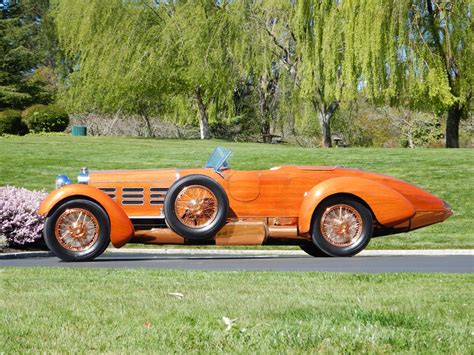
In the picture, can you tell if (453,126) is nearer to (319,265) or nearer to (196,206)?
(196,206)

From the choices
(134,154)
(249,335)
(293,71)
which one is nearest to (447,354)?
(249,335)

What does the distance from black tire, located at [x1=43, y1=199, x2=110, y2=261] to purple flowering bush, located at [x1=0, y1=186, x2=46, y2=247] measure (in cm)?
325

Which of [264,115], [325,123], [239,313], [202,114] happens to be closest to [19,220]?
A: [239,313]

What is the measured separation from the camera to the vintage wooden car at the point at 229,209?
10.6 meters

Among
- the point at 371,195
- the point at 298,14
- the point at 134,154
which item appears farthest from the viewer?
the point at 298,14

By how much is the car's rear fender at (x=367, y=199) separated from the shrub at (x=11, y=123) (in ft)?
101

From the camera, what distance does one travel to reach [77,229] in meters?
10.8

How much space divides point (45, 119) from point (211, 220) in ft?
102

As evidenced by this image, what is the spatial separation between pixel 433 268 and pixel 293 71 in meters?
24.7

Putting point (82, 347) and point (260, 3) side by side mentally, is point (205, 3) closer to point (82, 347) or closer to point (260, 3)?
point (260, 3)

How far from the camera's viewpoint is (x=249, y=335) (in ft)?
14.9

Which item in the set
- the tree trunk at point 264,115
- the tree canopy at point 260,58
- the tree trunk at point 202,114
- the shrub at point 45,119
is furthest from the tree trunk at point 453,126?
the shrub at point 45,119

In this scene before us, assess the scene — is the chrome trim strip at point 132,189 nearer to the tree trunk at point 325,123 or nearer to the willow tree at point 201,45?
the tree trunk at point 325,123

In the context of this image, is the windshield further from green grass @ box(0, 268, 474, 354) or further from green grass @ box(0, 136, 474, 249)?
green grass @ box(0, 136, 474, 249)
